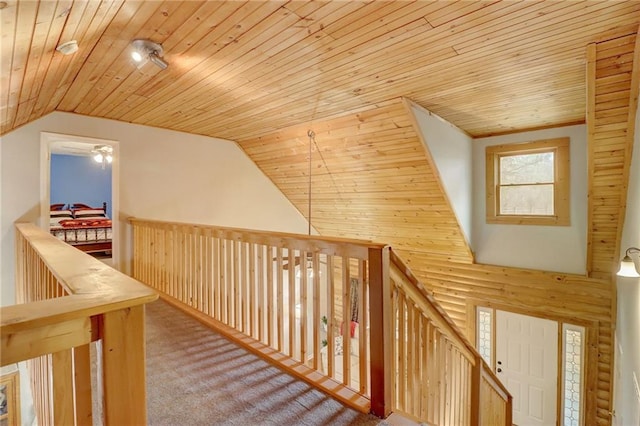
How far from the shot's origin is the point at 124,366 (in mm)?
817

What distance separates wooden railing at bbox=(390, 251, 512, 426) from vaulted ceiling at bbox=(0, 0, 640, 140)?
1497mm

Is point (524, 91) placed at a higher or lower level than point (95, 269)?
higher

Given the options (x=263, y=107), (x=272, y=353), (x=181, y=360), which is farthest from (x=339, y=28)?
(x=181, y=360)

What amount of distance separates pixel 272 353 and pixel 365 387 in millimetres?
724

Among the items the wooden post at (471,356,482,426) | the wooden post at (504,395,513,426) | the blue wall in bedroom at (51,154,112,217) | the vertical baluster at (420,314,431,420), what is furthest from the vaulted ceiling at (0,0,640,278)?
the blue wall in bedroom at (51,154,112,217)

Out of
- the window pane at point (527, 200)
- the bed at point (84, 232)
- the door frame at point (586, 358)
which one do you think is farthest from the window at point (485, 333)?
the bed at point (84, 232)

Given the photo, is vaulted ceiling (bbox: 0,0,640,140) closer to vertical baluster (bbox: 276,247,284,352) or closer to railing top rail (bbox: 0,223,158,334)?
railing top rail (bbox: 0,223,158,334)

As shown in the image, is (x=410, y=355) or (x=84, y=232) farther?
(x=84, y=232)

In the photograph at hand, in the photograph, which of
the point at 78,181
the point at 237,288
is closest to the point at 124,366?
the point at 237,288

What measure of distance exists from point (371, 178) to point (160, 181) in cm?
305

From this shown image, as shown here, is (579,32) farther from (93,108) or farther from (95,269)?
(93,108)

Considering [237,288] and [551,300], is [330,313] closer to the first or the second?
[237,288]

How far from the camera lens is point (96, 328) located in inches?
31.2

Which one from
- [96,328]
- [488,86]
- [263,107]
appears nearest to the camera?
[96,328]
